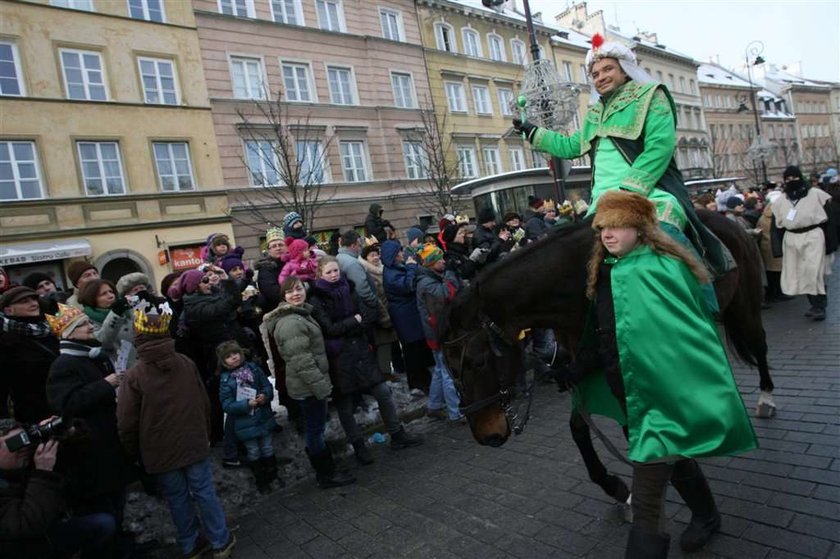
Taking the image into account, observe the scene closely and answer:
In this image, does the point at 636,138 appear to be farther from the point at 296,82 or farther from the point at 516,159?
the point at 516,159

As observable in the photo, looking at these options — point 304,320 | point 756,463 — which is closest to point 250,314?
point 304,320

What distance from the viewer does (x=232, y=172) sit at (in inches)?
816

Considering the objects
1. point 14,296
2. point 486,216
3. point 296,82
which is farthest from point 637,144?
point 296,82

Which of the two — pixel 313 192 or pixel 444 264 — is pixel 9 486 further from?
pixel 313 192

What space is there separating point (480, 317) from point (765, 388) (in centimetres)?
329

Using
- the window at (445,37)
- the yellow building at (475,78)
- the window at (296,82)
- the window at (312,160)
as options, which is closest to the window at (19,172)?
the window at (312,160)

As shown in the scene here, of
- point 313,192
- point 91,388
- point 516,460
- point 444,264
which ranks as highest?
point 313,192

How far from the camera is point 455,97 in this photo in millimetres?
29750

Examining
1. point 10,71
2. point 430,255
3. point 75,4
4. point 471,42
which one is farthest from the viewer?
point 471,42

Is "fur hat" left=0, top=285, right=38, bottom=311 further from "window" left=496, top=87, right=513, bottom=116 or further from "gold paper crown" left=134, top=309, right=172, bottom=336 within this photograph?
"window" left=496, top=87, right=513, bottom=116

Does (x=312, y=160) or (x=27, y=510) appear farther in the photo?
(x=312, y=160)

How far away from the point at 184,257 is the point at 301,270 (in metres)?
15.4

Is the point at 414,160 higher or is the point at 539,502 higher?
the point at 414,160

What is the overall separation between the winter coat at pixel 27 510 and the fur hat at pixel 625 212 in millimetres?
3279
